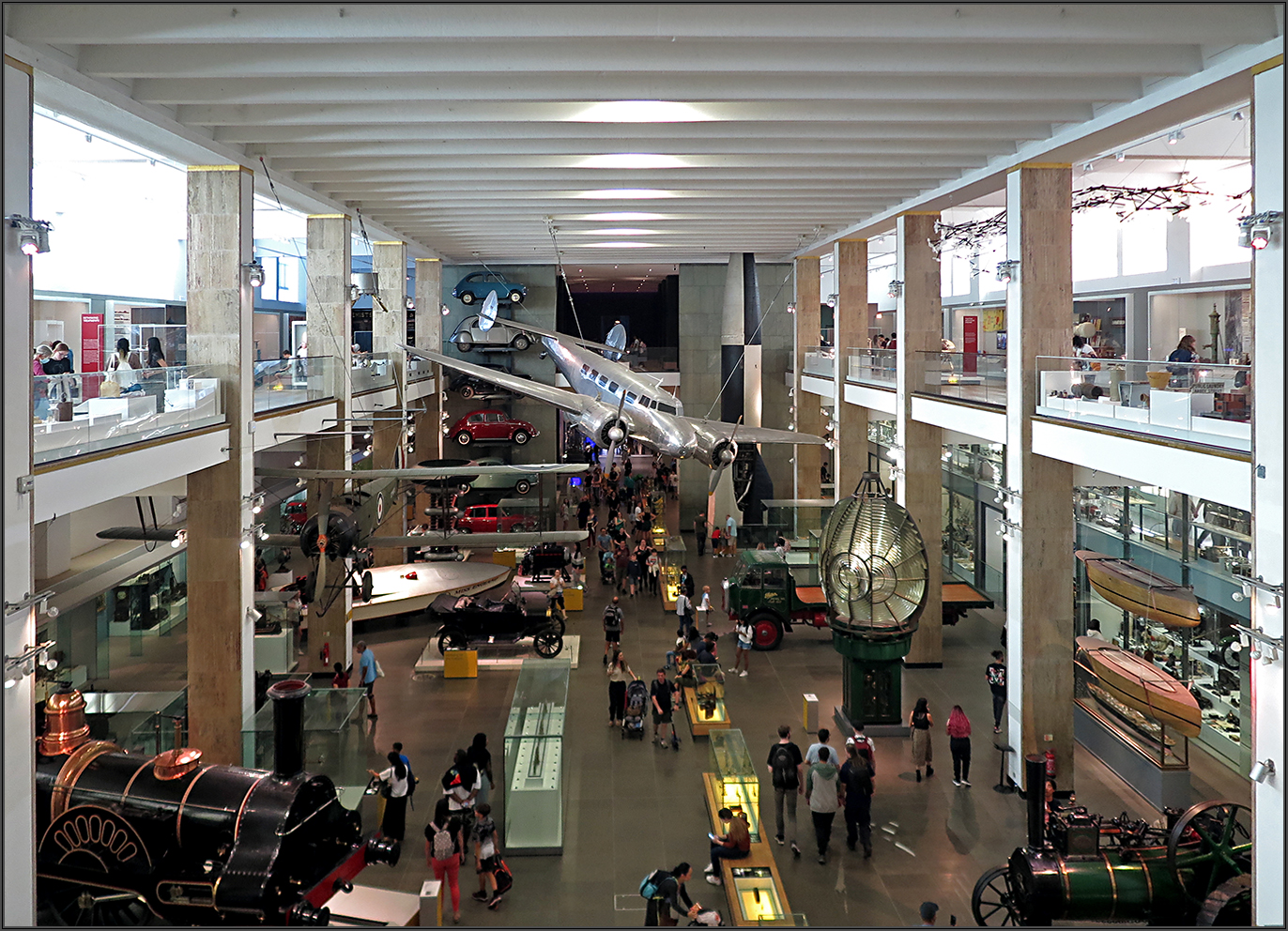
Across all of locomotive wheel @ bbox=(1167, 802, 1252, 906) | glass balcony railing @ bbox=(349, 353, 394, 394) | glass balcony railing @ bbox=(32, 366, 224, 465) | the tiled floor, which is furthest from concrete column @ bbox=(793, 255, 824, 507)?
locomotive wheel @ bbox=(1167, 802, 1252, 906)

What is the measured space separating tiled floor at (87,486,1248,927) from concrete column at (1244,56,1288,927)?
2796 mm

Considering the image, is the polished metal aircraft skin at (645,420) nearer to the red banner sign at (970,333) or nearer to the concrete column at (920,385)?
the concrete column at (920,385)

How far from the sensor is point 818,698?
1585 cm

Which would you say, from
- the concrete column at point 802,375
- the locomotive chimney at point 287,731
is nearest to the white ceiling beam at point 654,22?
the locomotive chimney at point 287,731

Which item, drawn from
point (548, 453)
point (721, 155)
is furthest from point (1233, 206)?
point (548, 453)

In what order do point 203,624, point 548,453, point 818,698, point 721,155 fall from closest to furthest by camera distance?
point 203,624, point 721,155, point 818,698, point 548,453

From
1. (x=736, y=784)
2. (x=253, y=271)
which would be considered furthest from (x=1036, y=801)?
(x=253, y=271)

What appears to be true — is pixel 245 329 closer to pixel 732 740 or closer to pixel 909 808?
pixel 732 740

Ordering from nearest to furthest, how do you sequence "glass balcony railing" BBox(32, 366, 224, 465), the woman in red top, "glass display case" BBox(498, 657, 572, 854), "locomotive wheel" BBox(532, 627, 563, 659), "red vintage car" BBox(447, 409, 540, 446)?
1. "glass balcony railing" BBox(32, 366, 224, 465)
2. "glass display case" BBox(498, 657, 572, 854)
3. the woman in red top
4. "locomotive wheel" BBox(532, 627, 563, 659)
5. "red vintage car" BBox(447, 409, 540, 446)

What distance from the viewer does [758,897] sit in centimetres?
909

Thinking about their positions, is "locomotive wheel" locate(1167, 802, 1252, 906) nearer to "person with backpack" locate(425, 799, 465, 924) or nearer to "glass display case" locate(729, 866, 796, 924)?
"glass display case" locate(729, 866, 796, 924)

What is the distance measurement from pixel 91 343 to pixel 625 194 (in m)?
11.4

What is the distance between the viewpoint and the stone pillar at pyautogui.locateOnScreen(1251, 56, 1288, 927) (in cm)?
778

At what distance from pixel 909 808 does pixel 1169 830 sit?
3.63 metres
